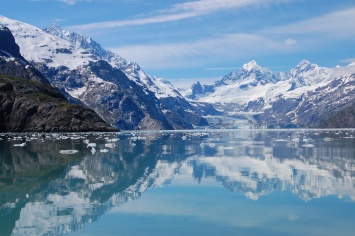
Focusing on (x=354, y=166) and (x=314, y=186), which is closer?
(x=314, y=186)

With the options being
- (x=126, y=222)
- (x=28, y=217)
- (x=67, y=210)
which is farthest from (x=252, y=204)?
(x=28, y=217)

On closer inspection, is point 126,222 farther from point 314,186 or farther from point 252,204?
point 314,186

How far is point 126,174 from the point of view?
185ft

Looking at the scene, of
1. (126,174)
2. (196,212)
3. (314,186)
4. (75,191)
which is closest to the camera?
(196,212)

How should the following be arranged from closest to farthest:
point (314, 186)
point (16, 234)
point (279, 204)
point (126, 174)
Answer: point (16, 234) → point (279, 204) → point (314, 186) → point (126, 174)

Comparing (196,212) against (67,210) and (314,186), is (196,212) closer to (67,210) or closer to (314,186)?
(67,210)

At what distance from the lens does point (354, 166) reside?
62875 millimetres

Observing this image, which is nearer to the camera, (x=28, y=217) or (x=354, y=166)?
(x=28, y=217)

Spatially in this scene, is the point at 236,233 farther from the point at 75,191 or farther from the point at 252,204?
the point at 75,191

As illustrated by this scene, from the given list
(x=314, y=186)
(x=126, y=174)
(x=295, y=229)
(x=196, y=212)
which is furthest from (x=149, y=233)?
(x=126, y=174)

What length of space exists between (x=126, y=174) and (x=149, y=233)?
A: 28961 mm

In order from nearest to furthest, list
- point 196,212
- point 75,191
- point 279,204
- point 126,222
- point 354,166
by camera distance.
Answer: point 126,222 → point 196,212 → point 279,204 → point 75,191 → point 354,166

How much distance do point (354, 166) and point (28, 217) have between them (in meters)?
45.5

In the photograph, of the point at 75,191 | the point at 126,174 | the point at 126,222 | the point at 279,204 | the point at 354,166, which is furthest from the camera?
the point at 354,166
